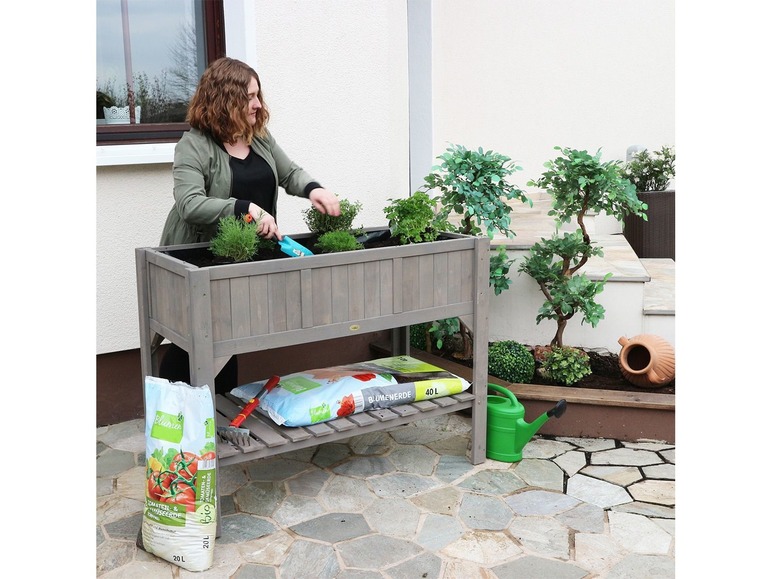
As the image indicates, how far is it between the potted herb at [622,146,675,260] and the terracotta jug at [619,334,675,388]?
1884mm

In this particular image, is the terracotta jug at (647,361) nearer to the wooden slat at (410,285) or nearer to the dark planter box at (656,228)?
the wooden slat at (410,285)

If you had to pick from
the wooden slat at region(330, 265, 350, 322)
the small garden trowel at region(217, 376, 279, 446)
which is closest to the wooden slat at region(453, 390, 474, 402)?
the wooden slat at region(330, 265, 350, 322)

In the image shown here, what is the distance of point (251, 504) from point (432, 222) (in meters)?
1.29

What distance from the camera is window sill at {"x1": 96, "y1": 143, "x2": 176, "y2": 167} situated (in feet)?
12.3

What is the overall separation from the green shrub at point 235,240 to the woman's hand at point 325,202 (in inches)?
15.4

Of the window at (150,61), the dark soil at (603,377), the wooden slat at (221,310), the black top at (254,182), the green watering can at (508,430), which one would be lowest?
the green watering can at (508,430)

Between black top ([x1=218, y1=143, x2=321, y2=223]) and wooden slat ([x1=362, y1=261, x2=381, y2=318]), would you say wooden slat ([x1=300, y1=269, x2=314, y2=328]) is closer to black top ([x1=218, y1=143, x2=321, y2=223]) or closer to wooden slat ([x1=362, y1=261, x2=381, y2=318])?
wooden slat ([x1=362, y1=261, x2=381, y2=318])

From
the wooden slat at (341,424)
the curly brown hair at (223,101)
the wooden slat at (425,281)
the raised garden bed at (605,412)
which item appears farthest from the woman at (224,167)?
the raised garden bed at (605,412)

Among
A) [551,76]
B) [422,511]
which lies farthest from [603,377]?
[551,76]

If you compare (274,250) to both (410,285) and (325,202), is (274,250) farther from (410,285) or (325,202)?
(410,285)

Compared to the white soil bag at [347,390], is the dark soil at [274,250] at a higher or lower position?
higher

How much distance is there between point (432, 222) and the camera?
346 cm

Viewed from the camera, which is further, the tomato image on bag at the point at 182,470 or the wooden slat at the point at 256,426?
the wooden slat at the point at 256,426

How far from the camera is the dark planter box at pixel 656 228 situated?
5766 mm
